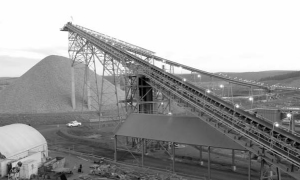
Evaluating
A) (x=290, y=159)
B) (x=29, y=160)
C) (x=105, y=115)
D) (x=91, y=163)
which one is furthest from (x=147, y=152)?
(x=105, y=115)

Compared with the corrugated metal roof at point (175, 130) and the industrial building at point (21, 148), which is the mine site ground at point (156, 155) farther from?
the industrial building at point (21, 148)

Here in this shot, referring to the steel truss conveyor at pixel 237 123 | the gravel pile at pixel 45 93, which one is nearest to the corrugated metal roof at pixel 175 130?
the steel truss conveyor at pixel 237 123

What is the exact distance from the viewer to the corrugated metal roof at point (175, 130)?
912 inches

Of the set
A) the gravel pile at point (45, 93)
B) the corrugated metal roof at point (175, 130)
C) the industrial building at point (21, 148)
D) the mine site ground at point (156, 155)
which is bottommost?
the mine site ground at point (156, 155)

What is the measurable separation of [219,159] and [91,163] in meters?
14.2

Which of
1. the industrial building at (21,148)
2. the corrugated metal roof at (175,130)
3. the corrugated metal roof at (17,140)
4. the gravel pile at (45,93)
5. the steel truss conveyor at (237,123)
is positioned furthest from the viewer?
the gravel pile at (45,93)

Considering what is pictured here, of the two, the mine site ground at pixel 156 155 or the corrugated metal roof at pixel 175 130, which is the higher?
the corrugated metal roof at pixel 175 130

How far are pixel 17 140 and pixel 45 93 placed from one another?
1790 inches

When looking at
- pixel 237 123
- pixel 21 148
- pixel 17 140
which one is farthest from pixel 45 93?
pixel 237 123

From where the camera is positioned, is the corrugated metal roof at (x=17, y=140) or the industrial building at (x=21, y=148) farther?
the corrugated metal roof at (x=17, y=140)

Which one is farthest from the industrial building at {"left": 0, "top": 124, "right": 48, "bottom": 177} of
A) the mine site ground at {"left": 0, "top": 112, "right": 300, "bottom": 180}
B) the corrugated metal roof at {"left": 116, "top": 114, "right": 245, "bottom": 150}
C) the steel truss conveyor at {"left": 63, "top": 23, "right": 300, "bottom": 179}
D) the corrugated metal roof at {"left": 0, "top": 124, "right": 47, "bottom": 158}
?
the steel truss conveyor at {"left": 63, "top": 23, "right": 300, "bottom": 179}

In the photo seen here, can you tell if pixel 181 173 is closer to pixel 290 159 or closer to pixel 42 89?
Answer: pixel 290 159

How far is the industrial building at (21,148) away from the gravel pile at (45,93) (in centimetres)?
3421

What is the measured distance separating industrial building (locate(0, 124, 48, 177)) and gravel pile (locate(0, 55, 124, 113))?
34209 millimetres
